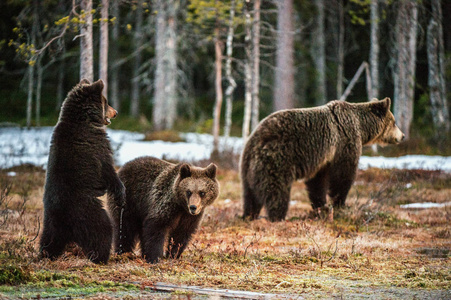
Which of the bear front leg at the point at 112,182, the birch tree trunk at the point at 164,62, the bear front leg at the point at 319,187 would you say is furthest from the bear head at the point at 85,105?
the birch tree trunk at the point at 164,62

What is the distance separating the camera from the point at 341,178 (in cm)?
952

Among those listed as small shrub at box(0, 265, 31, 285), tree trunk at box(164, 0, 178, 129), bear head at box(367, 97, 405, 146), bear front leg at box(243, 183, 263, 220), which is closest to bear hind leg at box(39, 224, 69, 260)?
small shrub at box(0, 265, 31, 285)

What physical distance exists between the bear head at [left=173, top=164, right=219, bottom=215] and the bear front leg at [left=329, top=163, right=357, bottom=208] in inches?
147

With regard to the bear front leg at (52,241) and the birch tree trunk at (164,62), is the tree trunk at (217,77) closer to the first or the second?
the birch tree trunk at (164,62)

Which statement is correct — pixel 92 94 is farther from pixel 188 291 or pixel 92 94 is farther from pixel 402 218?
pixel 402 218

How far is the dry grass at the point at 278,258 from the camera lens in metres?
5.04

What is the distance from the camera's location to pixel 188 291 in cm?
476

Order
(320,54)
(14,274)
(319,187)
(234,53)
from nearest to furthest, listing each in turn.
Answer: (14,274) → (319,187) → (320,54) → (234,53)

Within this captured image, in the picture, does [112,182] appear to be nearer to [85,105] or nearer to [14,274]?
[85,105]

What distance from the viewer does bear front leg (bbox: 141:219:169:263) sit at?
6.10m

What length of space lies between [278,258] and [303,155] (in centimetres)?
300

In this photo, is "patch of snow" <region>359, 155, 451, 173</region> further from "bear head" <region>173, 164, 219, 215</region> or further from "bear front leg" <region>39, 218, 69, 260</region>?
"bear front leg" <region>39, 218, 69, 260</region>

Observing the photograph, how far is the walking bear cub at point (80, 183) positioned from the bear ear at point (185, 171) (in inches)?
29.1

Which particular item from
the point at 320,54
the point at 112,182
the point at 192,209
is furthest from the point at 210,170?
the point at 320,54
